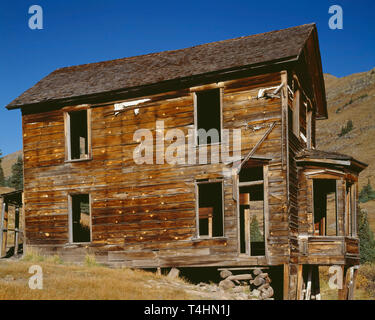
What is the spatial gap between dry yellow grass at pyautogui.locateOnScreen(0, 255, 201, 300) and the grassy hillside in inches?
1203

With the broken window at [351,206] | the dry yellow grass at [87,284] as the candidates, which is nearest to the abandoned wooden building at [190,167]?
the broken window at [351,206]

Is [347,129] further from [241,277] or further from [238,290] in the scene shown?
[238,290]

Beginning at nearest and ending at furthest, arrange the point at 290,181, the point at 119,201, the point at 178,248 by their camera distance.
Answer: the point at 290,181 < the point at 178,248 < the point at 119,201

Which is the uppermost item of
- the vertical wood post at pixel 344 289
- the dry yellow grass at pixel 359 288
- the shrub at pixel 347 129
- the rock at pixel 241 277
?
the shrub at pixel 347 129

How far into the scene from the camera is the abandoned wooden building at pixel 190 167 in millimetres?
16281

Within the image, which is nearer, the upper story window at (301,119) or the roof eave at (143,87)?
the roof eave at (143,87)

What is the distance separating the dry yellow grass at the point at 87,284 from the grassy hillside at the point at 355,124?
3056 centimetres

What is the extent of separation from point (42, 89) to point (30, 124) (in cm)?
172

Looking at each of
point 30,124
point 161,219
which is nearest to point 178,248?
point 161,219

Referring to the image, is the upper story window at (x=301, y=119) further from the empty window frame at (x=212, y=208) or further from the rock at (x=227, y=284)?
the rock at (x=227, y=284)

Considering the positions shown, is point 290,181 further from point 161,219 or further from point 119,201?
point 119,201

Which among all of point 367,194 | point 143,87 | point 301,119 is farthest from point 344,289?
point 367,194

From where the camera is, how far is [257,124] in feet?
54.0

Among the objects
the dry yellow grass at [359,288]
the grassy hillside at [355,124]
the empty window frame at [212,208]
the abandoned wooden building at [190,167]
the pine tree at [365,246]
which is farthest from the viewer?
the grassy hillside at [355,124]
